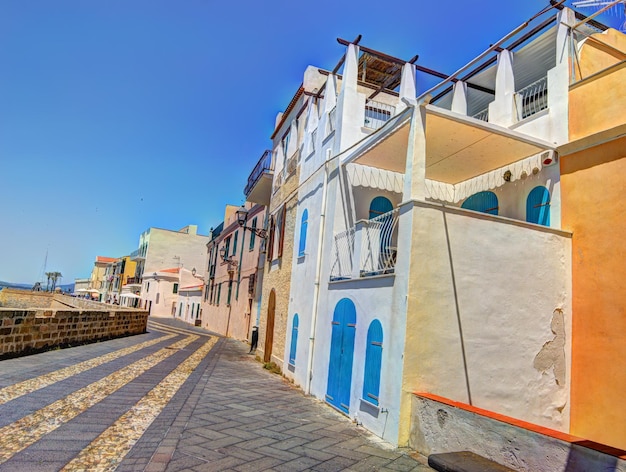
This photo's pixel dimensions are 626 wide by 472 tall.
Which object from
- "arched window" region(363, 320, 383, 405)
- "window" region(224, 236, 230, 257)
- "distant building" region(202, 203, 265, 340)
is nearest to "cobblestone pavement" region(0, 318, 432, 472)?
"arched window" region(363, 320, 383, 405)

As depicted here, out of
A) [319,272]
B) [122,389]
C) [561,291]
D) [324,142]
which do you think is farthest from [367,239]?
[122,389]

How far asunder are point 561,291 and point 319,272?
4.57 metres

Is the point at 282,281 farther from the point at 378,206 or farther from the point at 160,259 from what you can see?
the point at 160,259

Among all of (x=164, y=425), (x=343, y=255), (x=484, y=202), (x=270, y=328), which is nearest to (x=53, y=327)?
(x=270, y=328)

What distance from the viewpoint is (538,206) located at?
7574 mm

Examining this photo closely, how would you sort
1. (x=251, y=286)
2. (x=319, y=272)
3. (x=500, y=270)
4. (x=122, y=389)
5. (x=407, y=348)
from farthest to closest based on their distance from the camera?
(x=251, y=286), (x=319, y=272), (x=122, y=389), (x=500, y=270), (x=407, y=348)

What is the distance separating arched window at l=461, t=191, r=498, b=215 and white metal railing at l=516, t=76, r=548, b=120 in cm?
178

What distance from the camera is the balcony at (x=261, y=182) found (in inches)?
638

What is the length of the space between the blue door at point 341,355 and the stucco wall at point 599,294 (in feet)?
11.6

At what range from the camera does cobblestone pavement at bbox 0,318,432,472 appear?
163 inches

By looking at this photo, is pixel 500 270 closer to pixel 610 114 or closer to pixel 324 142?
pixel 610 114

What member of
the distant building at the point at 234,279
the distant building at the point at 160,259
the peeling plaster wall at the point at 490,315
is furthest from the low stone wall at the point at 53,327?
the distant building at the point at 160,259

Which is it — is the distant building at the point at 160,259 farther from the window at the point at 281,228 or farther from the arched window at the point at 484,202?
the arched window at the point at 484,202

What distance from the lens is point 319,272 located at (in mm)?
9062
